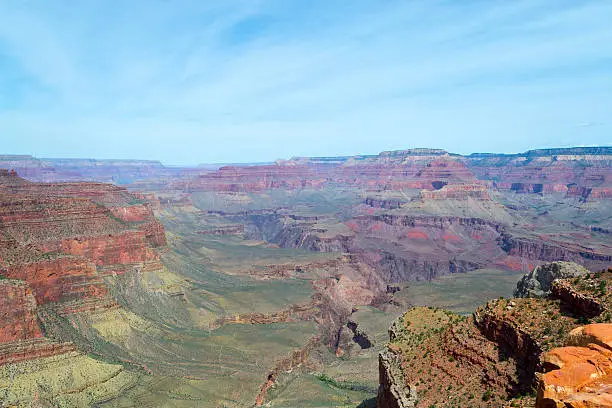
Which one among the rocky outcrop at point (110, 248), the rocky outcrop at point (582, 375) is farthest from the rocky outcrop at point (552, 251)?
the rocky outcrop at point (582, 375)

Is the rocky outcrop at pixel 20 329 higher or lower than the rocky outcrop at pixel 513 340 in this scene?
lower

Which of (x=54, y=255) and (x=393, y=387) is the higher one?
(x=54, y=255)

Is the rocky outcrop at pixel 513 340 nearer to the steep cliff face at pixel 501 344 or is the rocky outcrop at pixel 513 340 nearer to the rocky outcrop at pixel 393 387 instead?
the steep cliff face at pixel 501 344

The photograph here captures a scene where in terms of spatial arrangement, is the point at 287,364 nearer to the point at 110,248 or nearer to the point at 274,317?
Result: the point at 274,317

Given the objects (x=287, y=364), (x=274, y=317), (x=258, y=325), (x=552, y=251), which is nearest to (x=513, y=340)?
(x=287, y=364)

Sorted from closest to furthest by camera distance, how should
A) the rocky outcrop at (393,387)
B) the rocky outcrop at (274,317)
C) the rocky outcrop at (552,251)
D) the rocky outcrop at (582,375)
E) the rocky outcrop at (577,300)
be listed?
1. the rocky outcrop at (582,375)
2. the rocky outcrop at (577,300)
3. the rocky outcrop at (393,387)
4. the rocky outcrop at (274,317)
5. the rocky outcrop at (552,251)

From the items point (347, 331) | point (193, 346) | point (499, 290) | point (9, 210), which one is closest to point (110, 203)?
point (9, 210)
